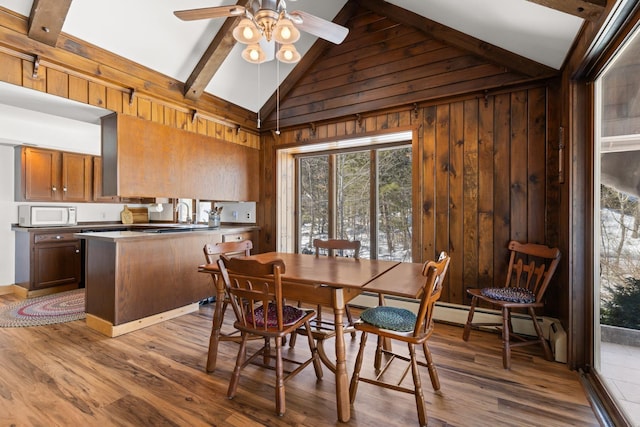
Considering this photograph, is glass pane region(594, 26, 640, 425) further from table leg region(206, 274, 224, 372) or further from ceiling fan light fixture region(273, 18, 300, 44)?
table leg region(206, 274, 224, 372)

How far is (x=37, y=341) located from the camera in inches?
105

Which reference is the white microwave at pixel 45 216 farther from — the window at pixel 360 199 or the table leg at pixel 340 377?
the table leg at pixel 340 377

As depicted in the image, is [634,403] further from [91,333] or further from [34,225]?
[34,225]

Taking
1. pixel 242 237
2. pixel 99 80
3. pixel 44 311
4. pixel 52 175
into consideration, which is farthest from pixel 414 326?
pixel 52 175

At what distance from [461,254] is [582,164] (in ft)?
4.16

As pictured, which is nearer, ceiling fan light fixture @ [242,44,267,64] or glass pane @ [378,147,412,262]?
ceiling fan light fixture @ [242,44,267,64]

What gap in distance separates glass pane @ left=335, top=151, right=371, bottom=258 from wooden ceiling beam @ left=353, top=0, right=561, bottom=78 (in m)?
1.46

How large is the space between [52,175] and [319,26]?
4.86m

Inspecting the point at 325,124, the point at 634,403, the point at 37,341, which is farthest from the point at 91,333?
the point at 634,403

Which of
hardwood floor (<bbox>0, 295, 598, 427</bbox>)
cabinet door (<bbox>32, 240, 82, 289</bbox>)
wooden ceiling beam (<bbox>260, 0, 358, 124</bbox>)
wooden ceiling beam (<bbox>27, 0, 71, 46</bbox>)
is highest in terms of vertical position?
wooden ceiling beam (<bbox>260, 0, 358, 124</bbox>)

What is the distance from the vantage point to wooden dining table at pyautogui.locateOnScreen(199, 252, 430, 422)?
1.66 meters

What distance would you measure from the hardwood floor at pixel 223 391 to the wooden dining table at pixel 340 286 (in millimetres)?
247

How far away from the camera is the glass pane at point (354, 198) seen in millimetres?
3846

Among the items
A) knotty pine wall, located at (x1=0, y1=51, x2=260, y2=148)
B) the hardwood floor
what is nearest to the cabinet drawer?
the hardwood floor
